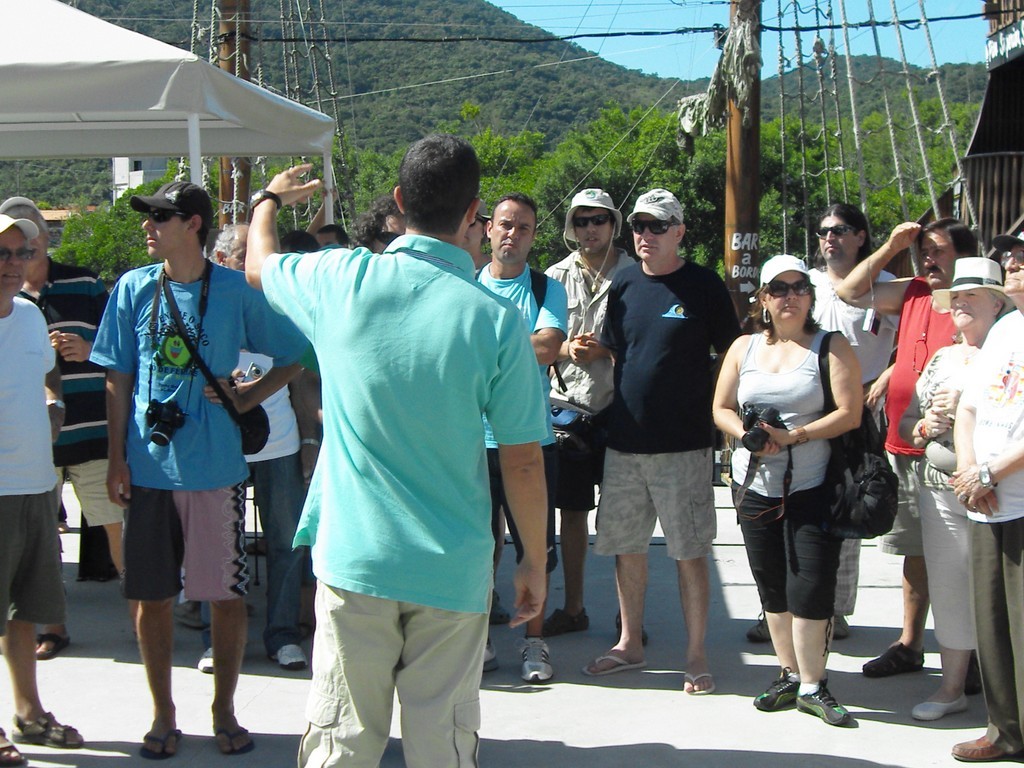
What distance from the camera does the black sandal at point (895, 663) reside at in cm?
486

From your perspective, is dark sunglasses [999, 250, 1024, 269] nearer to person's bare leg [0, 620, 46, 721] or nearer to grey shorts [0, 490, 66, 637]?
grey shorts [0, 490, 66, 637]

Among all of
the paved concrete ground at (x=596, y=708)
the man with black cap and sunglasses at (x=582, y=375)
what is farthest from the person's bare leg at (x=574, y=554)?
the paved concrete ground at (x=596, y=708)

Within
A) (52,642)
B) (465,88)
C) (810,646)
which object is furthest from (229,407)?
(465,88)

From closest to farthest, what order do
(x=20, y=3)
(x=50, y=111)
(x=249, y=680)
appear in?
(x=249, y=680) → (x=50, y=111) → (x=20, y=3)

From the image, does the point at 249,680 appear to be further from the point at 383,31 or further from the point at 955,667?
the point at 383,31

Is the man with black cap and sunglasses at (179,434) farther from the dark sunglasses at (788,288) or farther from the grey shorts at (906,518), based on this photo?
the grey shorts at (906,518)

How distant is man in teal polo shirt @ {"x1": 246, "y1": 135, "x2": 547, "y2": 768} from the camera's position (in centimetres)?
258

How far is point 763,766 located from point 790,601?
27.2 inches

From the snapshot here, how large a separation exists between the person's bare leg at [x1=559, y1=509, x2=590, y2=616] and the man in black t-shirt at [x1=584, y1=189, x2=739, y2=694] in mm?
604

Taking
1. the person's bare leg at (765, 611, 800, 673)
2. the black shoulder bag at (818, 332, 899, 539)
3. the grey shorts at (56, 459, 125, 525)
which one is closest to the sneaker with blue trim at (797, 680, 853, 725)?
the person's bare leg at (765, 611, 800, 673)

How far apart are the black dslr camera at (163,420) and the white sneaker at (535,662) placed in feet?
6.19

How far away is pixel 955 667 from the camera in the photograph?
4.41 meters

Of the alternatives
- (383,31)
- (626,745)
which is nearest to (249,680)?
(626,745)

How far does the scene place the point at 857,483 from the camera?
4254 millimetres
